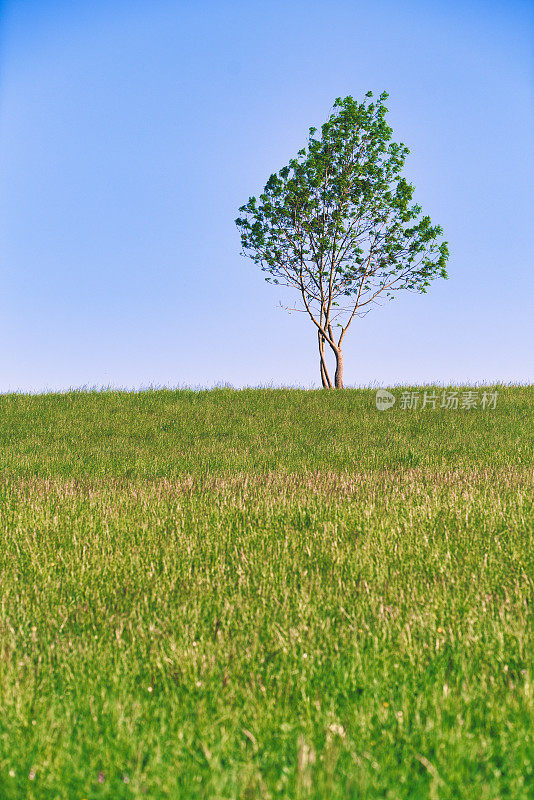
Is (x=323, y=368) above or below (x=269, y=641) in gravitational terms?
above

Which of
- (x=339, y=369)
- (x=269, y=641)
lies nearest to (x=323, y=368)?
(x=339, y=369)

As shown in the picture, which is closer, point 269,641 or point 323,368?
point 269,641

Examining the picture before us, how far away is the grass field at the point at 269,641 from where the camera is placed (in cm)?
176

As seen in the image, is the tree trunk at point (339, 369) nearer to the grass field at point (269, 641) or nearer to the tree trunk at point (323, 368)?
the tree trunk at point (323, 368)

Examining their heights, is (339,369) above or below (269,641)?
above

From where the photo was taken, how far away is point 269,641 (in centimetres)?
259

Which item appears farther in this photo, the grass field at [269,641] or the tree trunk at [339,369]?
the tree trunk at [339,369]

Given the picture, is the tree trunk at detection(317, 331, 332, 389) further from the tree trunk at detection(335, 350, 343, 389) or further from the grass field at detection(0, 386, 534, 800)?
the grass field at detection(0, 386, 534, 800)

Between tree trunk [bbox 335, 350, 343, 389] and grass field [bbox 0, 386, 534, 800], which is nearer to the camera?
grass field [bbox 0, 386, 534, 800]

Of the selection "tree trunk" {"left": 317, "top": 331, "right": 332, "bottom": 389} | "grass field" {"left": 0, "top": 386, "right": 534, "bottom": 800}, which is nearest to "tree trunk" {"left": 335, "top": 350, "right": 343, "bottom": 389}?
"tree trunk" {"left": 317, "top": 331, "right": 332, "bottom": 389}

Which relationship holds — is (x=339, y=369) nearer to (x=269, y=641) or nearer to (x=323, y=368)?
(x=323, y=368)

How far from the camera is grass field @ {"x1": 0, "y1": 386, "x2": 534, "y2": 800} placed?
1.76 meters

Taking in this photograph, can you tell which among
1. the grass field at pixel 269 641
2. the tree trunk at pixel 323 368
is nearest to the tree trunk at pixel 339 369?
the tree trunk at pixel 323 368

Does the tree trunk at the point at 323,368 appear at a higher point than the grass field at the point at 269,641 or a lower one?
higher
